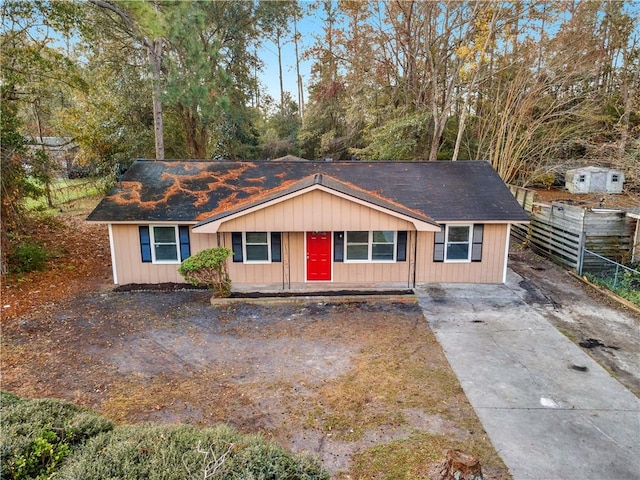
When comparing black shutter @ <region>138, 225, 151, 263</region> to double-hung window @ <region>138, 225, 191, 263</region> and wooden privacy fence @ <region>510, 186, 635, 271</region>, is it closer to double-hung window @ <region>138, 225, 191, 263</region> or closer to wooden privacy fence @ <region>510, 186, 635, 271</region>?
double-hung window @ <region>138, 225, 191, 263</region>

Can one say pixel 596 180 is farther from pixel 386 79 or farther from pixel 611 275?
pixel 611 275

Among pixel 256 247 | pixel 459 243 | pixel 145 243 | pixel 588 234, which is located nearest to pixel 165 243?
pixel 145 243

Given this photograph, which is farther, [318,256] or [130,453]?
[318,256]

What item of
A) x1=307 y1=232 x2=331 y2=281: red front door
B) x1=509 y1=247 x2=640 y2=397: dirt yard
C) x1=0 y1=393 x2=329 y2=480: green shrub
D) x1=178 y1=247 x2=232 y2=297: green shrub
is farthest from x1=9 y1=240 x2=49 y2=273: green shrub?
x1=509 y1=247 x2=640 y2=397: dirt yard

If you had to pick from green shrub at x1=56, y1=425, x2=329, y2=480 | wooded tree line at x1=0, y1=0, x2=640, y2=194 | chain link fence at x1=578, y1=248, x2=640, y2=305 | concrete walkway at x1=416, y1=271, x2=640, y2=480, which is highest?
wooded tree line at x1=0, y1=0, x2=640, y2=194

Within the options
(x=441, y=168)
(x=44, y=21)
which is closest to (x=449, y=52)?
(x=441, y=168)

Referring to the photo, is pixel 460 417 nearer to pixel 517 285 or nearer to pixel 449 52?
pixel 517 285
